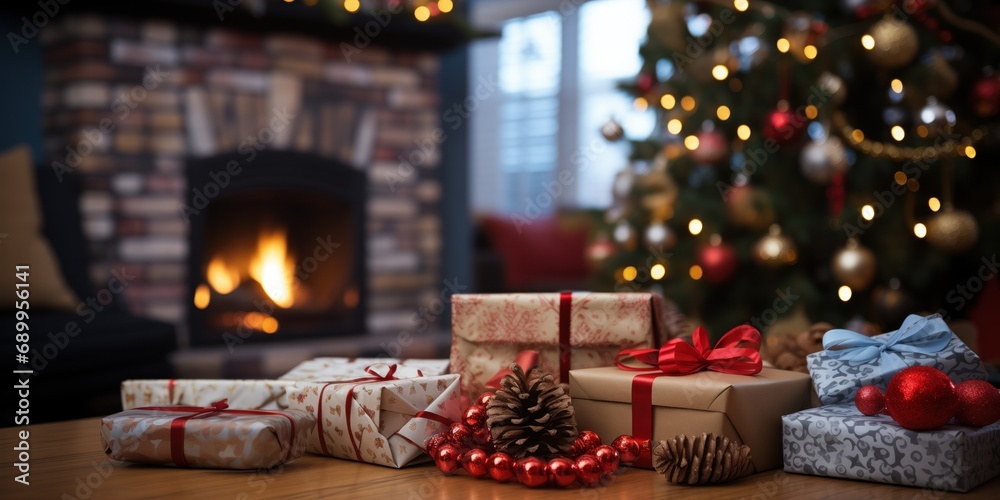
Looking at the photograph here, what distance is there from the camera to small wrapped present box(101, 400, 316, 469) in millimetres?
1325

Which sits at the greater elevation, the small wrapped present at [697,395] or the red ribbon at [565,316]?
the red ribbon at [565,316]

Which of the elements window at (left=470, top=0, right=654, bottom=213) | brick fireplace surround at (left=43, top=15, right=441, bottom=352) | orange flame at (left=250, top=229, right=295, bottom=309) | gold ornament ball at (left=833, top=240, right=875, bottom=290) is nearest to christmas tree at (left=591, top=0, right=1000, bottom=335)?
gold ornament ball at (left=833, top=240, right=875, bottom=290)

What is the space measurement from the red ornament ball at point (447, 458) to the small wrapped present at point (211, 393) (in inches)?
13.1

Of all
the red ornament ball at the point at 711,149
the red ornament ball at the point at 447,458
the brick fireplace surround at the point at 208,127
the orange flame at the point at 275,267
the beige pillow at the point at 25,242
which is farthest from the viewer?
the orange flame at the point at 275,267

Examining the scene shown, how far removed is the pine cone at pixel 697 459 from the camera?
127 centimetres

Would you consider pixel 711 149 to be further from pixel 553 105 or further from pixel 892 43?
pixel 553 105

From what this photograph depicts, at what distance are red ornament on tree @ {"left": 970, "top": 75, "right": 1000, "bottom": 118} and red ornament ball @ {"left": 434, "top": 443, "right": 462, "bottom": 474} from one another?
2.33 meters

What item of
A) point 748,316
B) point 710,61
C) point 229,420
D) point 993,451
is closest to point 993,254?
point 748,316

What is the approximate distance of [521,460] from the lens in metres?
1.30

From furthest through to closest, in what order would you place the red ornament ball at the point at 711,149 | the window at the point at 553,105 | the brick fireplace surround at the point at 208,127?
the window at the point at 553,105
the brick fireplace surround at the point at 208,127
the red ornament ball at the point at 711,149

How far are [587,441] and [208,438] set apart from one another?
551 millimetres

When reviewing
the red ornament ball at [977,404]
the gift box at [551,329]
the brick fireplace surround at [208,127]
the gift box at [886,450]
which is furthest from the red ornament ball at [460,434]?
the brick fireplace surround at [208,127]

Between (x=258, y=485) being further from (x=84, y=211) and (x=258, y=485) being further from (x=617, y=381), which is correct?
(x=84, y=211)

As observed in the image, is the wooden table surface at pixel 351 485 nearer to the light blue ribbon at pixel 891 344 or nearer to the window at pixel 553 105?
the light blue ribbon at pixel 891 344
